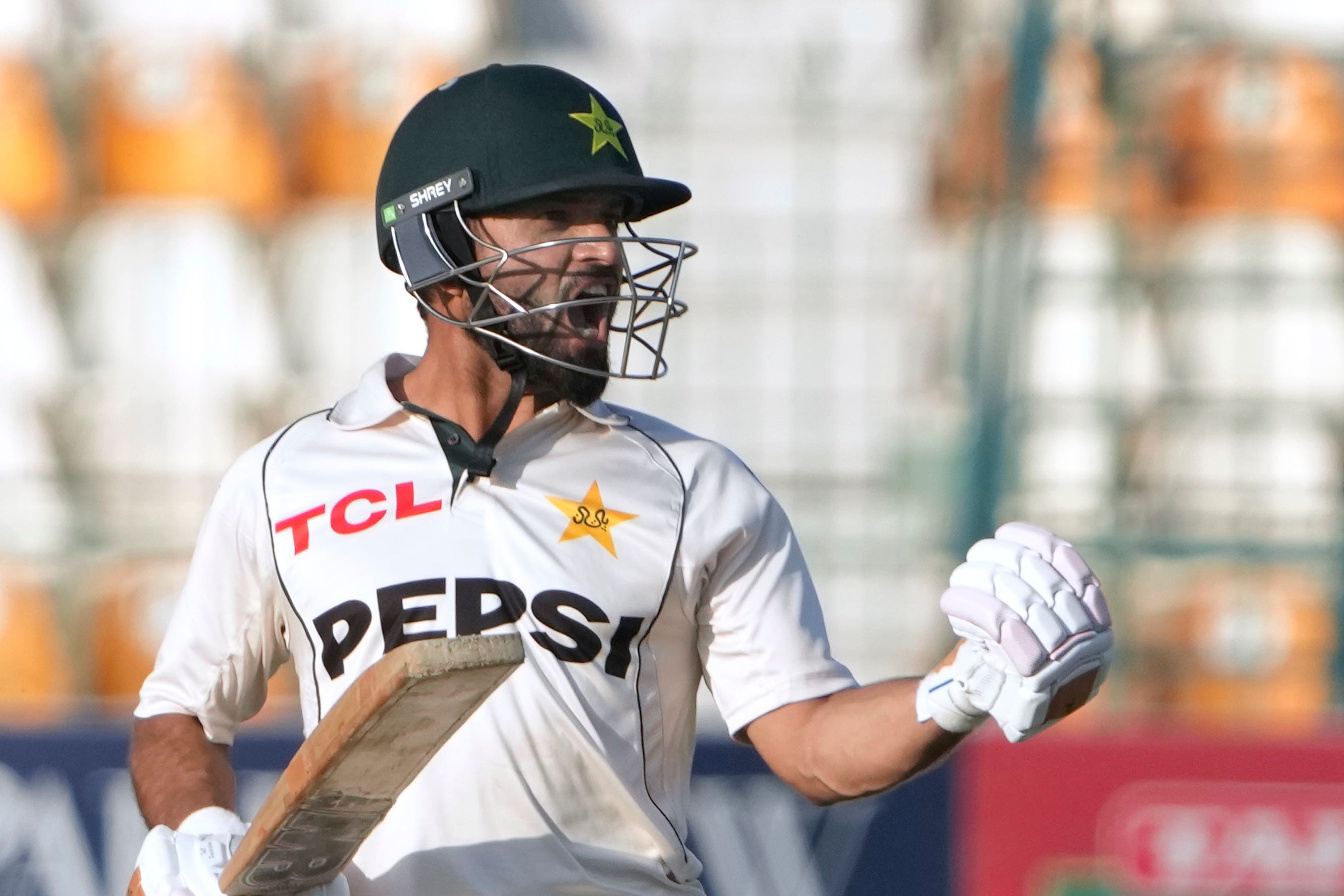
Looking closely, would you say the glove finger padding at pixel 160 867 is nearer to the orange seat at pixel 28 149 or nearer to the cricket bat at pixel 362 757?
the cricket bat at pixel 362 757

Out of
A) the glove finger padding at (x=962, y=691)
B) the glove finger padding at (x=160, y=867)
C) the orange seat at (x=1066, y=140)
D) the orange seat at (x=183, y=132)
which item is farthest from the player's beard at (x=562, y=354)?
the orange seat at (x=183, y=132)

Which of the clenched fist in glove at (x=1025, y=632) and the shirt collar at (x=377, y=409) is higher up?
the shirt collar at (x=377, y=409)

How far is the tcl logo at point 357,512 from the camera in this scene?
209cm

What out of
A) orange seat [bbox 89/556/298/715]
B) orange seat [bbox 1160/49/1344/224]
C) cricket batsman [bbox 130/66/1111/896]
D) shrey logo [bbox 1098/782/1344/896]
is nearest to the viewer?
cricket batsman [bbox 130/66/1111/896]

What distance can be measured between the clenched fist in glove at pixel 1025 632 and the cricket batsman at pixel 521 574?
13cm

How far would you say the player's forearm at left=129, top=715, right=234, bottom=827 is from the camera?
210 cm

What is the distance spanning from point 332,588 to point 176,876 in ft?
1.19

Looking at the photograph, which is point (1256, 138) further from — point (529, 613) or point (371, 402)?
point (529, 613)

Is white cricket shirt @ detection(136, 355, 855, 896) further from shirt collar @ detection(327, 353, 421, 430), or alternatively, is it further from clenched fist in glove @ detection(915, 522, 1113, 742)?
clenched fist in glove @ detection(915, 522, 1113, 742)

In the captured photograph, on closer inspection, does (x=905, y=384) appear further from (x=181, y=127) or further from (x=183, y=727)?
(x=183, y=727)

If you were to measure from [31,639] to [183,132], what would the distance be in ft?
6.38

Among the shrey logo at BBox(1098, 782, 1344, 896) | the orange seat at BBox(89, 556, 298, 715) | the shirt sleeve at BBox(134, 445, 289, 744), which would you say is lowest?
the shrey logo at BBox(1098, 782, 1344, 896)

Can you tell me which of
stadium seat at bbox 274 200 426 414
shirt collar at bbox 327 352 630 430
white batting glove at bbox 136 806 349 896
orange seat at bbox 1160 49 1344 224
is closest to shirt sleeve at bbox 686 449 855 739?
shirt collar at bbox 327 352 630 430

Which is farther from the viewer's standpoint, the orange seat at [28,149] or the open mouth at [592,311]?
the orange seat at [28,149]
